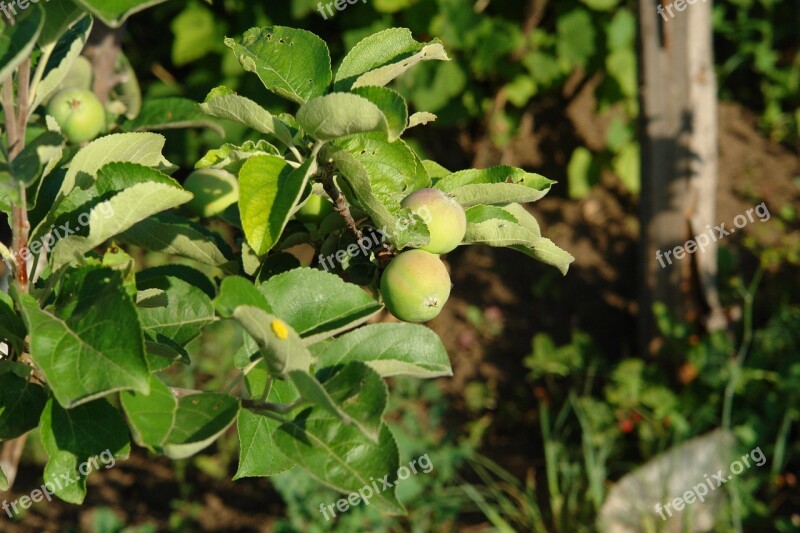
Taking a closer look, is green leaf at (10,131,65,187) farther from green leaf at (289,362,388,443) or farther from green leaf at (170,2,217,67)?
green leaf at (170,2,217,67)

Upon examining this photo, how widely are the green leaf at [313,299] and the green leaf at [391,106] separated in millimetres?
167

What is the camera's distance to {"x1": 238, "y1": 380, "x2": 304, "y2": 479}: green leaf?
685mm

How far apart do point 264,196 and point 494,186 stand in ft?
0.75

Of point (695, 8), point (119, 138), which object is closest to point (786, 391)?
point (695, 8)

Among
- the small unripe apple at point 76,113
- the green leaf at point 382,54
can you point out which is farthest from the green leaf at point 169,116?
the green leaf at point 382,54

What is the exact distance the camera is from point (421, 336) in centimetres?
73

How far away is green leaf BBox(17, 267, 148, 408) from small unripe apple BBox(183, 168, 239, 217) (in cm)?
30

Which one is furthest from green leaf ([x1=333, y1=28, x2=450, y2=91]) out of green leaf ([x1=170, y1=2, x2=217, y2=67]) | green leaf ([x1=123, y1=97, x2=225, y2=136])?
green leaf ([x1=170, y1=2, x2=217, y2=67])

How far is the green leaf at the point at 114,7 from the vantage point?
0.49m

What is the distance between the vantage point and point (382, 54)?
0.75 metres

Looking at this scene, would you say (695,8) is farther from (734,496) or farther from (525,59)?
(734,496)
